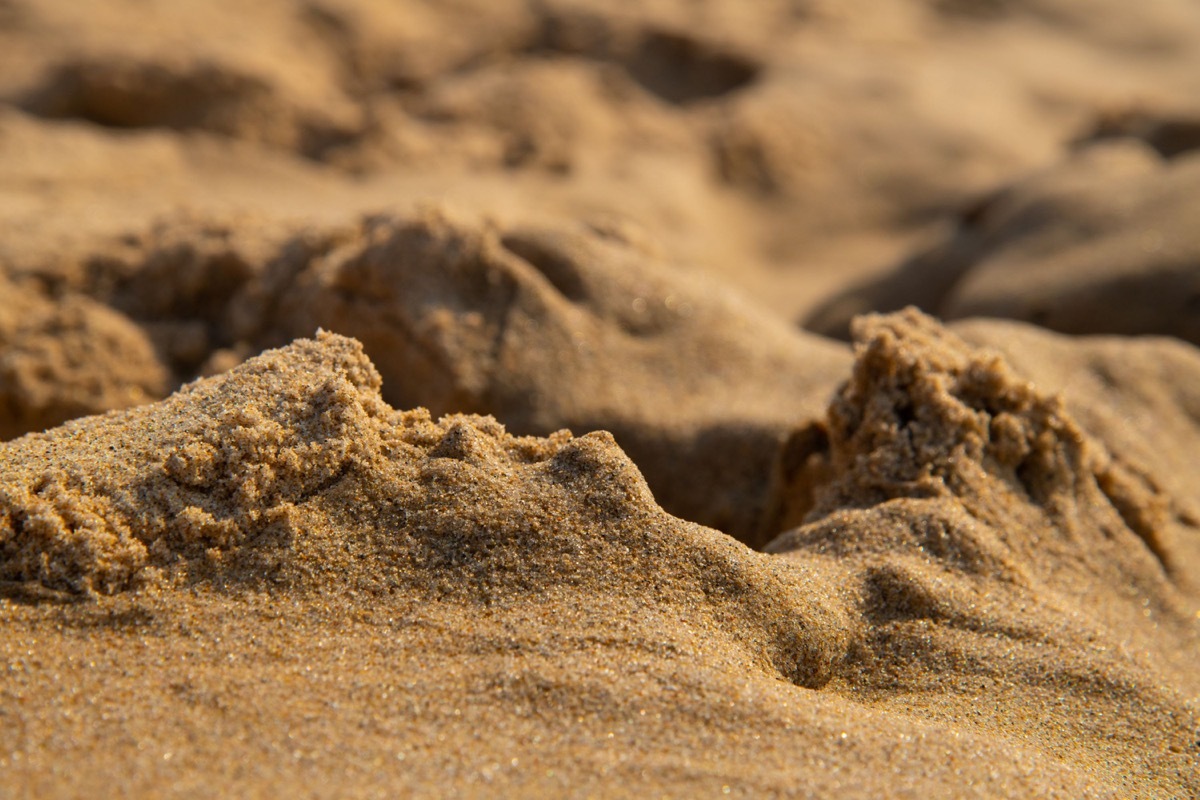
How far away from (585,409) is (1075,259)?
1.94 meters

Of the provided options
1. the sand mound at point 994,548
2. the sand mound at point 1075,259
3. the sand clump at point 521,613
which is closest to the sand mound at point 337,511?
the sand clump at point 521,613

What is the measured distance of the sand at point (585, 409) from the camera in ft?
4.16

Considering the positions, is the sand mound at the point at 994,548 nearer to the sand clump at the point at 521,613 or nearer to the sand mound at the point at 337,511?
the sand clump at the point at 521,613

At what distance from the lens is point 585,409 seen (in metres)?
2.51

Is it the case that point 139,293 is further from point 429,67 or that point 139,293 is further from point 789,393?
point 429,67

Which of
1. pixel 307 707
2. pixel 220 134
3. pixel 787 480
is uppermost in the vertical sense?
pixel 307 707

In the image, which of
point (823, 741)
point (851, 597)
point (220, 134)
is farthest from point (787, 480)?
point (220, 134)

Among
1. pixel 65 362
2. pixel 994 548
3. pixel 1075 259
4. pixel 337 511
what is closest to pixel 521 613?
pixel 337 511

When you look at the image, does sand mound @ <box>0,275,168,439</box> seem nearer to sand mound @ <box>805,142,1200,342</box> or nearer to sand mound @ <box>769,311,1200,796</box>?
sand mound @ <box>769,311,1200,796</box>

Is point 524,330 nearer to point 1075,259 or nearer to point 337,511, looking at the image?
point 337,511

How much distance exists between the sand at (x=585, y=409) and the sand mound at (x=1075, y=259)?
0.6 inches

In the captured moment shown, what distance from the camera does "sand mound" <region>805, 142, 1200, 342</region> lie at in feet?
10.5

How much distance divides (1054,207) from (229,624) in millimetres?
3404

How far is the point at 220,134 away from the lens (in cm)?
423
